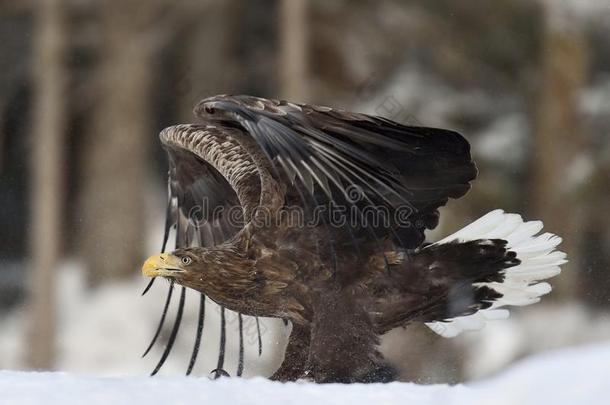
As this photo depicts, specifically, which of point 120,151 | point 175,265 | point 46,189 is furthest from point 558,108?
point 175,265

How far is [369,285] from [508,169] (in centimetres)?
748

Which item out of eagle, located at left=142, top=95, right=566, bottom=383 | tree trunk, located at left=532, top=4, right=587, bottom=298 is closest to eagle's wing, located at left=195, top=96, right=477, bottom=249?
eagle, located at left=142, top=95, right=566, bottom=383

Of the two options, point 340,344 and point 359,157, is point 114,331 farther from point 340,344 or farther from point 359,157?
point 359,157

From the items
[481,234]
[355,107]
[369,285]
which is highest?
[355,107]

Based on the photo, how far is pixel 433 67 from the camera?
458 inches

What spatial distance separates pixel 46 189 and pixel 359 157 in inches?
274

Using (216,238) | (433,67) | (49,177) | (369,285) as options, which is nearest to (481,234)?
(369,285)

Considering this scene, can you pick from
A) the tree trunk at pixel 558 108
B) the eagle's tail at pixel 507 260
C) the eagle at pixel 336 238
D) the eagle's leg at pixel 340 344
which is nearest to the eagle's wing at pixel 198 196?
the eagle at pixel 336 238

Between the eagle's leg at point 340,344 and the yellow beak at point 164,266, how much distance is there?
1.71 ft

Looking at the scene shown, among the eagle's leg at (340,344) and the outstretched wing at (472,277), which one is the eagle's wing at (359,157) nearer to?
the outstretched wing at (472,277)

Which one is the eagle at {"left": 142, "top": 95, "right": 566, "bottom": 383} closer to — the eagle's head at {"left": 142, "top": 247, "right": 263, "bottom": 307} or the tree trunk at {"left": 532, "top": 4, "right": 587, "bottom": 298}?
the eagle's head at {"left": 142, "top": 247, "right": 263, "bottom": 307}

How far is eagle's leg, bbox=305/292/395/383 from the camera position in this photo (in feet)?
12.8

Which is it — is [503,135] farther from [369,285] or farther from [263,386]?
[263,386]

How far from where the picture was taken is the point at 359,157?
3.88 m
